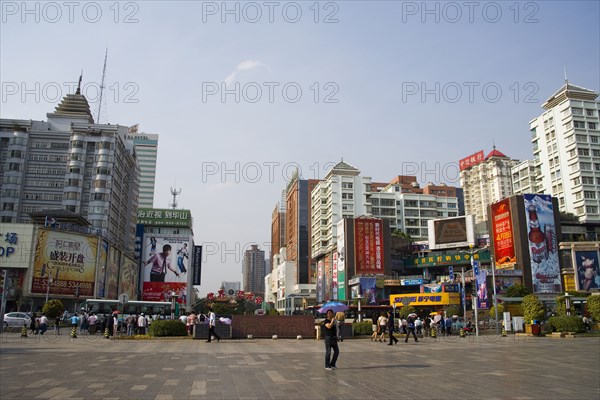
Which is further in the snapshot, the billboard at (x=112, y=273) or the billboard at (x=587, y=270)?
the billboard at (x=112, y=273)

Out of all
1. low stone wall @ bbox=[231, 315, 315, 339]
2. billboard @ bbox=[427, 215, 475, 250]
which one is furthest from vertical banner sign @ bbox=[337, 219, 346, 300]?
low stone wall @ bbox=[231, 315, 315, 339]

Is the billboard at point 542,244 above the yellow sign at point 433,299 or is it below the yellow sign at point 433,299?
above

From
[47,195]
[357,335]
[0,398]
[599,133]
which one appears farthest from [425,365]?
[599,133]

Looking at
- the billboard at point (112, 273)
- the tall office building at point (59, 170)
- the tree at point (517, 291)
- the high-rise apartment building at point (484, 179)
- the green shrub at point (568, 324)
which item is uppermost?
the high-rise apartment building at point (484, 179)

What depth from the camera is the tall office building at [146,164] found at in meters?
161

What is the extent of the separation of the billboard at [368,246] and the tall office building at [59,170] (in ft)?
134

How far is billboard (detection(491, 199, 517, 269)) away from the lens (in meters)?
67.2

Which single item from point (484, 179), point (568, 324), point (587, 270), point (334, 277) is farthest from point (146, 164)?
point (568, 324)

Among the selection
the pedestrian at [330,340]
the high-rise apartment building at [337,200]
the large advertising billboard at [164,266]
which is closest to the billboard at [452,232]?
the high-rise apartment building at [337,200]

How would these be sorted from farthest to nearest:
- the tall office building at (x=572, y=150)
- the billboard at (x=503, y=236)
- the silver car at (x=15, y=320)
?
the tall office building at (x=572, y=150) < the billboard at (x=503, y=236) < the silver car at (x=15, y=320)

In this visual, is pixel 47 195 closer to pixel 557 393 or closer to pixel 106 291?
pixel 106 291

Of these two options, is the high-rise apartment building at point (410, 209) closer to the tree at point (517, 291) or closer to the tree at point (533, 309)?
the tree at point (517, 291)

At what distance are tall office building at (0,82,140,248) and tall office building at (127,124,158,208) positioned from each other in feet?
264

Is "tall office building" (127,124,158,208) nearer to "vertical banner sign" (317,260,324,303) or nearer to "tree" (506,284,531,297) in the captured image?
"vertical banner sign" (317,260,324,303)
